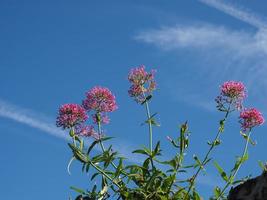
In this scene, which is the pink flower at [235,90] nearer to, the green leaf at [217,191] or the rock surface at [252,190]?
the green leaf at [217,191]

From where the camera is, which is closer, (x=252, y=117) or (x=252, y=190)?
(x=252, y=190)

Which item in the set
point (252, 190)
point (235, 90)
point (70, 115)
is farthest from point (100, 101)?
point (252, 190)

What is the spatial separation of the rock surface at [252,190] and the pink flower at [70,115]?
2.77 meters

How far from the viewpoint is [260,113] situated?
373 inches

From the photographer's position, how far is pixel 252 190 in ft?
22.3

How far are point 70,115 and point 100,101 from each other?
57 cm

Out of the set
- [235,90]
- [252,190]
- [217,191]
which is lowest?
[252,190]

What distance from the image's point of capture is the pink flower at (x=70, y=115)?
29.1 feet

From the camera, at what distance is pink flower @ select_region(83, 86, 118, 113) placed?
9.16 metres

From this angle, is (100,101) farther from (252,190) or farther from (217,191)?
(252,190)

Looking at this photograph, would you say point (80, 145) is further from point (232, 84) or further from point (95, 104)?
point (232, 84)

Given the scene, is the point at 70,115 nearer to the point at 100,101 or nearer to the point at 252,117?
the point at 100,101

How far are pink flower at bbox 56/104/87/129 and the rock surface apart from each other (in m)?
2.77

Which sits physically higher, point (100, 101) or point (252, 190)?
point (100, 101)
